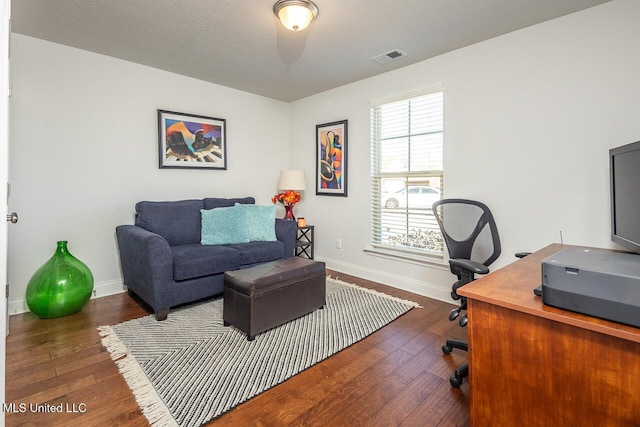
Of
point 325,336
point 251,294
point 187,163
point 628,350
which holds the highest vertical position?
point 187,163

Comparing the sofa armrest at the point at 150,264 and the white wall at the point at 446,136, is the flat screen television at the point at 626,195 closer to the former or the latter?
the white wall at the point at 446,136

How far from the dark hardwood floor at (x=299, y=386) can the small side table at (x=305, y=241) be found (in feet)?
6.03

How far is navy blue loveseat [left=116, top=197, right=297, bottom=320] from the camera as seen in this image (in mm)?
2484

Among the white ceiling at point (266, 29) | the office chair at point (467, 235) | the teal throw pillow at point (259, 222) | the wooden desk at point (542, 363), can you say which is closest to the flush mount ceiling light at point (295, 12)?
the white ceiling at point (266, 29)

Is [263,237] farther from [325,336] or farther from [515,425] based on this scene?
[515,425]

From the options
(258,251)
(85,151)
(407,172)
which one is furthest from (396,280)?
(85,151)

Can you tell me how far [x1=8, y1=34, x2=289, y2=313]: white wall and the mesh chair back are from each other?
9.21ft

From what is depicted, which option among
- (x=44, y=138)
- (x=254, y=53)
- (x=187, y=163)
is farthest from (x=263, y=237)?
(x=44, y=138)

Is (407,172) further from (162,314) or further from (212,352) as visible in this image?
(162,314)

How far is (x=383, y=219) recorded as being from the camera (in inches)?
141

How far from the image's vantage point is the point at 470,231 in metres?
2.19

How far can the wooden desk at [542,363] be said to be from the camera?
0.93 m

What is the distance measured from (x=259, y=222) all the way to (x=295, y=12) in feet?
6.69

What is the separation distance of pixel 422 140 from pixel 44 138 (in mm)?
3499
